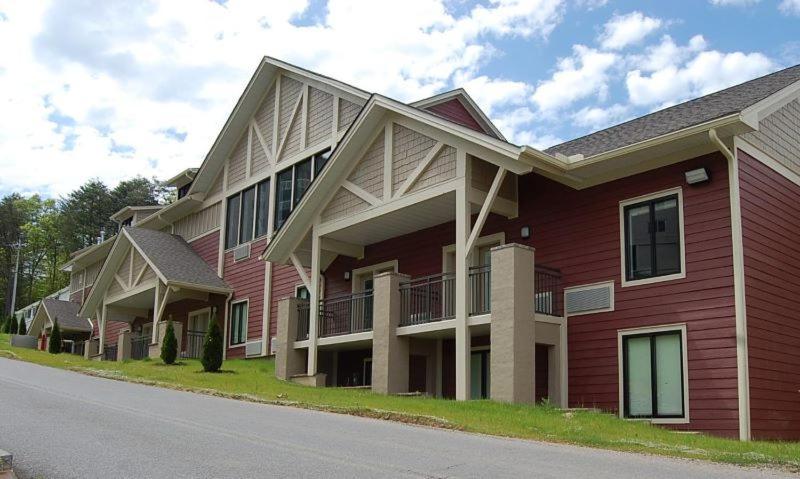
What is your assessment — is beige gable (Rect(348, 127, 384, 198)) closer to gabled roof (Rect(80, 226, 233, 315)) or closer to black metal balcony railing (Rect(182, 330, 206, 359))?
gabled roof (Rect(80, 226, 233, 315))

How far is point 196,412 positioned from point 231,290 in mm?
17386

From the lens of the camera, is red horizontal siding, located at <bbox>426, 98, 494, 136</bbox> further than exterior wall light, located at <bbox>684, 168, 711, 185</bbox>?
Yes

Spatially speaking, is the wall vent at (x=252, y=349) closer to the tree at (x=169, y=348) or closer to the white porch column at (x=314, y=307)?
the tree at (x=169, y=348)

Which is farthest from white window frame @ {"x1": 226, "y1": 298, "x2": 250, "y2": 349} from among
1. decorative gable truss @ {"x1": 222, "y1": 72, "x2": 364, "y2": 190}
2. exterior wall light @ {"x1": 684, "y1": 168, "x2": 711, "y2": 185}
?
exterior wall light @ {"x1": 684, "y1": 168, "x2": 711, "y2": 185}

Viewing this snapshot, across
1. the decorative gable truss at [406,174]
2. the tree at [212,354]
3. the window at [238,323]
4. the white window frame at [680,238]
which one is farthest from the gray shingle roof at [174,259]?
the white window frame at [680,238]

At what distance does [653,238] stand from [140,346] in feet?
76.1

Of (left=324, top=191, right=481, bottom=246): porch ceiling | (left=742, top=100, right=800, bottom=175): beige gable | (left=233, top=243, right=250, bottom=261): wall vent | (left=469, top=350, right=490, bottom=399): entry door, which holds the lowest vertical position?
(left=469, top=350, right=490, bottom=399): entry door

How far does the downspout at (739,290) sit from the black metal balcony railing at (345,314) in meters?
9.49

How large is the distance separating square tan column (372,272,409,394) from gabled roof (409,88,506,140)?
22.2 ft

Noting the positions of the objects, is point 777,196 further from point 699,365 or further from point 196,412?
point 196,412

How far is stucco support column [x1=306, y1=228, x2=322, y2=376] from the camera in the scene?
74.1ft

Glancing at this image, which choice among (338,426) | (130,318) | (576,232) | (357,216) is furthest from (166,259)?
(338,426)

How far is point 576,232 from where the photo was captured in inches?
720

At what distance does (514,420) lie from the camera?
46.1 ft
